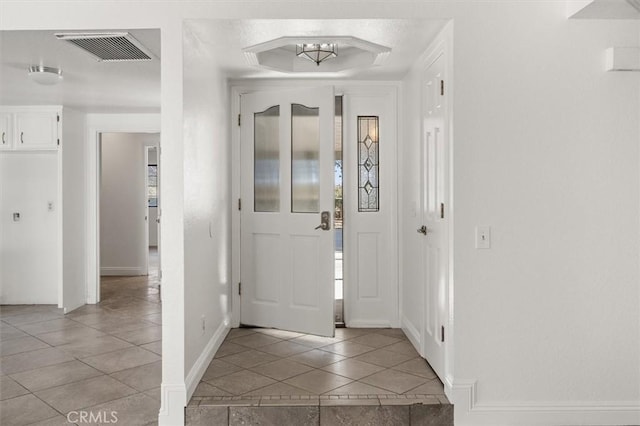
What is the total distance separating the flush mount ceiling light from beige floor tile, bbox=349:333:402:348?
10.1 ft

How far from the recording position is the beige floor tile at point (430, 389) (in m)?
3.10

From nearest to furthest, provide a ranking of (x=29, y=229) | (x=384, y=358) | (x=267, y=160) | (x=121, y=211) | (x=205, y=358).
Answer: (x=205, y=358) < (x=384, y=358) < (x=267, y=160) < (x=29, y=229) < (x=121, y=211)

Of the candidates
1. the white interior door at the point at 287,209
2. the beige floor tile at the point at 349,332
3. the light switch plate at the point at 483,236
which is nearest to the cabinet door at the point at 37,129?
the white interior door at the point at 287,209

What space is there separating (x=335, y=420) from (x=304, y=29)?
216 cm

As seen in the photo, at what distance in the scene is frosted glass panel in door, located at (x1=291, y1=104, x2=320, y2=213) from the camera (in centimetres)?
441

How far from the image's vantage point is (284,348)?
4.05m

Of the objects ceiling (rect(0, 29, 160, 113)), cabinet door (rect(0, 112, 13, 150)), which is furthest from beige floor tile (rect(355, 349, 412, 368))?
cabinet door (rect(0, 112, 13, 150))

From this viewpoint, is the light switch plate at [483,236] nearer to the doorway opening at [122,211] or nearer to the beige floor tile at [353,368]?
the beige floor tile at [353,368]

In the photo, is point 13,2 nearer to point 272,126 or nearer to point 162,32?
point 162,32

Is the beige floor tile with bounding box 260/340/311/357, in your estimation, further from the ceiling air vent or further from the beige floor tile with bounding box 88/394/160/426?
the ceiling air vent

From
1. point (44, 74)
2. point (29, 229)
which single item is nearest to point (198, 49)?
point (44, 74)

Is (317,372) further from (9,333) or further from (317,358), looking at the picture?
(9,333)

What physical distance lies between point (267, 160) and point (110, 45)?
1.63 m

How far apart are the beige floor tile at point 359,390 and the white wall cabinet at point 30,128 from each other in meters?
4.13
